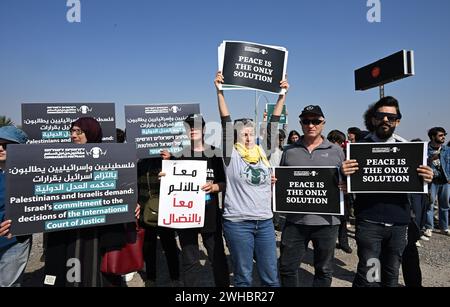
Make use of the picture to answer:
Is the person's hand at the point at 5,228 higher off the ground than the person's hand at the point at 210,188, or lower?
lower

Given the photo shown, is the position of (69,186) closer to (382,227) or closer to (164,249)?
(164,249)

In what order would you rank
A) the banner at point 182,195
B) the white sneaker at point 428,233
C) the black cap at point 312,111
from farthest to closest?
1. the white sneaker at point 428,233
2. the banner at point 182,195
3. the black cap at point 312,111

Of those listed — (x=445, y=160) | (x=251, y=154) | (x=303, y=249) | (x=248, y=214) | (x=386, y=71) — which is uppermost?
(x=386, y=71)

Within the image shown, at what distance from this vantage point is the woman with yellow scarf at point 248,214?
2932 mm

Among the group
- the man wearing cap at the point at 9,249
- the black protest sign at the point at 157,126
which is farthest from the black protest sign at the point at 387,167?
the man wearing cap at the point at 9,249

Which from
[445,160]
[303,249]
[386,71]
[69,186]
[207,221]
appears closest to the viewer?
[69,186]

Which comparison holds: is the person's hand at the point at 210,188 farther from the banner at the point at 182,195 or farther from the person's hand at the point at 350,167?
the person's hand at the point at 350,167

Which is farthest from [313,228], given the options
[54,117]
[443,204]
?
[443,204]

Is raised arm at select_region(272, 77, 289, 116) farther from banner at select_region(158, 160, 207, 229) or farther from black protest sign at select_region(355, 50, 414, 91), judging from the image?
black protest sign at select_region(355, 50, 414, 91)

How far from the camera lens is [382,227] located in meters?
2.89

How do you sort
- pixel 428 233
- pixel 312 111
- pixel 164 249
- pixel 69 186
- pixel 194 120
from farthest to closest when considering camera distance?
pixel 428 233, pixel 164 249, pixel 194 120, pixel 312 111, pixel 69 186

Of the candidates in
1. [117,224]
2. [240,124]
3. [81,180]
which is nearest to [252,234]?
[240,124]

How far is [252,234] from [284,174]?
752 millimetres

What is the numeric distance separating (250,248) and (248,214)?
0.38 meters
